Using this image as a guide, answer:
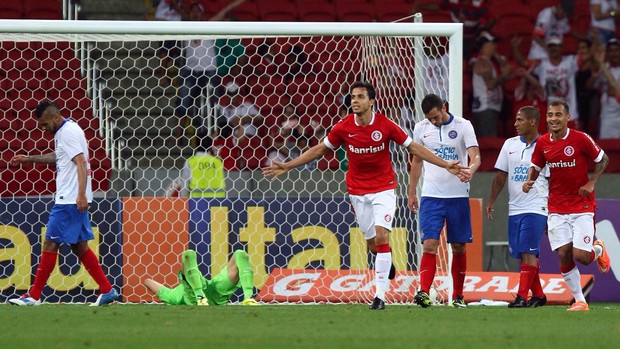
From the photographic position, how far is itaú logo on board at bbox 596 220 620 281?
14.9 metres

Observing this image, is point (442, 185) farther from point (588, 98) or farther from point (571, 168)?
point (588, 98)

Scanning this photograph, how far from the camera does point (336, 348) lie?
7.38 metres

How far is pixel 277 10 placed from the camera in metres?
19.4

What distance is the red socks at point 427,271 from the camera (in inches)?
458

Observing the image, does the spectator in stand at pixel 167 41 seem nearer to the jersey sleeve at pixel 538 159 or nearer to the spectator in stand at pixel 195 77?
the spectator in stand at pixel 195 77

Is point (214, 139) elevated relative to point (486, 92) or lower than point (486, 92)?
lower

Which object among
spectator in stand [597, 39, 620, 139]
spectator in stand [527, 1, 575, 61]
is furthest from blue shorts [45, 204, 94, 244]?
spectator in stand [597, 39, 620, 139]

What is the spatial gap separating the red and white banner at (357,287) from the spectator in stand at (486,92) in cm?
520

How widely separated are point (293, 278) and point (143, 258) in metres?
1.68

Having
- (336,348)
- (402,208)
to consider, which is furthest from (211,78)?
(336,348)

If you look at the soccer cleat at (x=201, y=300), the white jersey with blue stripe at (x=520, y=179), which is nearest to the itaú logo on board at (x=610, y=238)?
the white jersey with blue stripe at (x=520, y=179)

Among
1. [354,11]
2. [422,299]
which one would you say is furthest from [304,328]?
[354,11]

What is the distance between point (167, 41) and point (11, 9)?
7.90 feet

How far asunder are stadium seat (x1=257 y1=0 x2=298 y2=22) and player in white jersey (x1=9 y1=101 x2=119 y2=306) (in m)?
7.67
